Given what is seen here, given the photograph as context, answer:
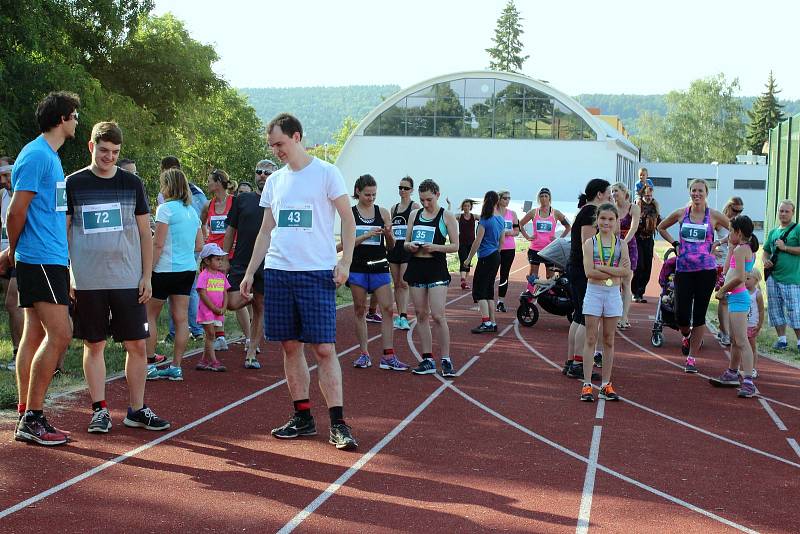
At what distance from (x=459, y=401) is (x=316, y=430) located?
188 centimetres

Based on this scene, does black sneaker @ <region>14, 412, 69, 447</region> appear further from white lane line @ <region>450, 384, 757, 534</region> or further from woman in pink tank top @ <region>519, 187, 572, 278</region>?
woman in pink tank top @ <region>519, 187, 572, 278</region>

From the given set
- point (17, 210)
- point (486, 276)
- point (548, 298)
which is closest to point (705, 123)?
point (548, 298)

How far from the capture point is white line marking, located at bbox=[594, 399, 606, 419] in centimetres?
857

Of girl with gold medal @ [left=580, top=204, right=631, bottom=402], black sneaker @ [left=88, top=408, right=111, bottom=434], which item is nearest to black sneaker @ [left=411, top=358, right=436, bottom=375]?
girl with gold medal @ [left=580, top=204, right=631, bottom=402]

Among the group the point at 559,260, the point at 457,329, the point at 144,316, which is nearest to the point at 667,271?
the point at 559,260

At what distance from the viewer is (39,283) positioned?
21.8 feet

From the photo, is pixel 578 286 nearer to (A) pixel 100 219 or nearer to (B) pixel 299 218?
(B) pixel 299 218

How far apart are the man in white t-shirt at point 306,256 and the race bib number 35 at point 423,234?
3337 millimetres

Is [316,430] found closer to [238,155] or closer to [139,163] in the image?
[139,163]

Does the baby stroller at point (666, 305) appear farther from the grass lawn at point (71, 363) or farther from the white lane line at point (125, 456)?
the white lane line at point (125, 456)

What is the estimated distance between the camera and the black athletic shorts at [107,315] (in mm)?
6953

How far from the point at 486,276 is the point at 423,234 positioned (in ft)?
13.8

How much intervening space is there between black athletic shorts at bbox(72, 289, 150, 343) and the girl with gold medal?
414 cm

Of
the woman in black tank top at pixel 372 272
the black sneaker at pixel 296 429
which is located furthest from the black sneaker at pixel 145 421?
the woman in black tank top at pixel 372 272
